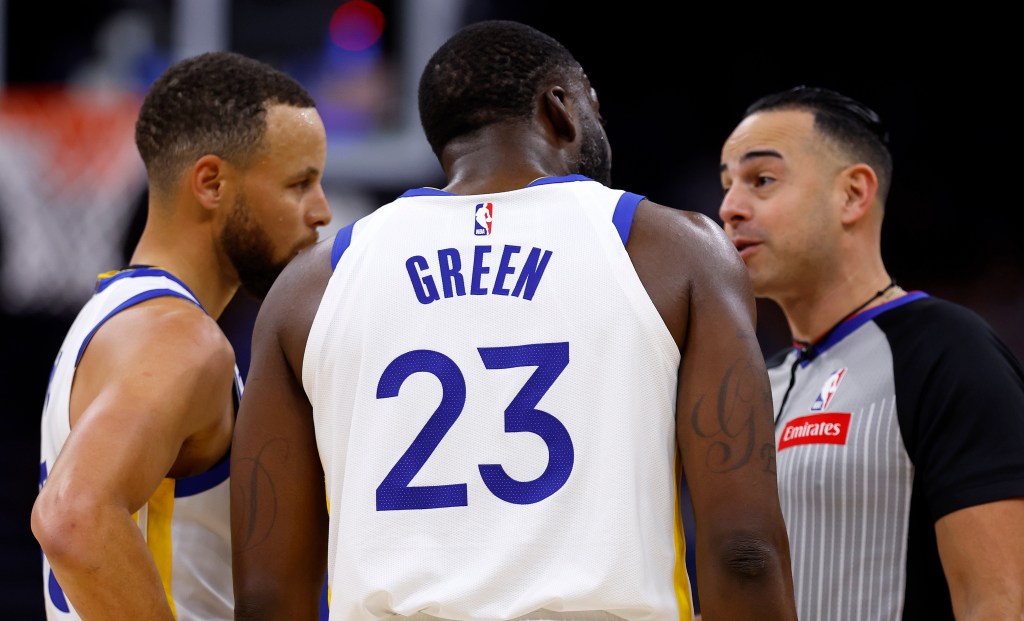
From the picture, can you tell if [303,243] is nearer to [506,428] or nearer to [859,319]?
[506,428]

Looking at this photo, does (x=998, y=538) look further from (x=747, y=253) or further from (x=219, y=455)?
(x=219, y=455)

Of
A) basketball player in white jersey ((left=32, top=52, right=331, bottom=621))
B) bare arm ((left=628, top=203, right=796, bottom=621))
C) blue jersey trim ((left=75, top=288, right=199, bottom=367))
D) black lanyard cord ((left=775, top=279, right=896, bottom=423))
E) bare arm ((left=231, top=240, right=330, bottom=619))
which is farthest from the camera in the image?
black lanyard cord ((left=775, top=279, right=896, bottom=423))

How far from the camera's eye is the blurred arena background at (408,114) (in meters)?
9.12

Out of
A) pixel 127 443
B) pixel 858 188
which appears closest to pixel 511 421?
pixel 127 443

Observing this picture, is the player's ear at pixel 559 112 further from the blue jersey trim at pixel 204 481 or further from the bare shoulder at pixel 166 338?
the blue jersey trim at pixel 204 481

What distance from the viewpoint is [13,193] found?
30.0ft

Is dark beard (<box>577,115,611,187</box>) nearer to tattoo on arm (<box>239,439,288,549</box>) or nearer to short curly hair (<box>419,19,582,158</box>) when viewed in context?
short curly hair (<box>419,19,582,158</box>)

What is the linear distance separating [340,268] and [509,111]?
0.48 meters

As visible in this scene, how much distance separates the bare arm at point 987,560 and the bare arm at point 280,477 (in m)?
1.42

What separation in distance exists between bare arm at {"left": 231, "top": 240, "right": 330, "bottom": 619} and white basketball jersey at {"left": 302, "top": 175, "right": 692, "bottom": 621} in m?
0.07

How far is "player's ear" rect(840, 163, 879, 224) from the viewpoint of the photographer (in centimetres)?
348

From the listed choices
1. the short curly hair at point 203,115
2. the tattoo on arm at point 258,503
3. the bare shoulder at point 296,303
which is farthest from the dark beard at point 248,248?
the tattoo on arm at point 258,503

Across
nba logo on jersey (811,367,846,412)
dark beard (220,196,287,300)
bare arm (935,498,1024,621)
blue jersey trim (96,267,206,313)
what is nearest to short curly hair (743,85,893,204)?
nba logo on jersey (811,367,846,412)

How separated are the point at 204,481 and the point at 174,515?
0.10 meters
